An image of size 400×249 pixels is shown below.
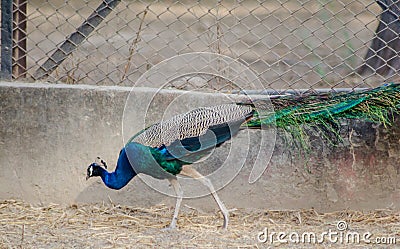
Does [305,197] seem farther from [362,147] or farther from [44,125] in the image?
[44,125]

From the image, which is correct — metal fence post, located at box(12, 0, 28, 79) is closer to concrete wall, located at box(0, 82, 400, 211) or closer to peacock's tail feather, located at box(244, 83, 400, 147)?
concrete wall, located at box(0, 82, 400, 211)

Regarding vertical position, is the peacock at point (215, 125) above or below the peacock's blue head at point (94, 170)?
above

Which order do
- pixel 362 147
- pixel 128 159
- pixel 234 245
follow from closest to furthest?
pixel 234 245
pixel 128 159
pixel 362 147

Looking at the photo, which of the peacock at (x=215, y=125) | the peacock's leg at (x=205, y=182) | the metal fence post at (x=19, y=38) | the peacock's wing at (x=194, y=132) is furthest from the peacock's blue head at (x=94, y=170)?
the metal fence post at (x=19, y=38)

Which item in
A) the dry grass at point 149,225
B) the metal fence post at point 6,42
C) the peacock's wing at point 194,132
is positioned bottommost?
the dry grass at point 149,225

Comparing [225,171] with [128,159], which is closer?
[128,159]

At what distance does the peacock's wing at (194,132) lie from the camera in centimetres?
370

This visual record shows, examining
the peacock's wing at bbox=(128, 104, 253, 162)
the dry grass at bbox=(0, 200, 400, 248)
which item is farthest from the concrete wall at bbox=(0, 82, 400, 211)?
the peacock's wing at bbox=(128, 104, 253, 162)

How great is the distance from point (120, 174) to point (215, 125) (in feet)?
1.91

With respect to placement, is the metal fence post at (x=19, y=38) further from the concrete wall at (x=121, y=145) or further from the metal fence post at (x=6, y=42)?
the concrete wall at (x=121, y=145)

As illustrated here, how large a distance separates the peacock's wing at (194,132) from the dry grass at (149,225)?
42cm

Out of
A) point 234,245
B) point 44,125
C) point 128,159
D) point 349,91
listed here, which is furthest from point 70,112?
point 349,91

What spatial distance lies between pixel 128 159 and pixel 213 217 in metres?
0.66

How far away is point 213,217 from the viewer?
13.3ft
